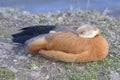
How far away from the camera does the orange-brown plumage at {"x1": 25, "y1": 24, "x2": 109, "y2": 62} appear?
4.97 meters

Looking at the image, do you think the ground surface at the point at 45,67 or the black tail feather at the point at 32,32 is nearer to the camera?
the ground surface at the point at 45,67

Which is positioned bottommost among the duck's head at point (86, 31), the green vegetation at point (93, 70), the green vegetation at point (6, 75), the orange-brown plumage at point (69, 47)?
the green vegetation at point (93, 70)

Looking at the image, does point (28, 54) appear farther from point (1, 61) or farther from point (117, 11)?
point (117, 11)

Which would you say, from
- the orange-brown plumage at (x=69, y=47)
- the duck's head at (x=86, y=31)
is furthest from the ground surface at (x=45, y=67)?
the duck's head at (x=86, y=31)

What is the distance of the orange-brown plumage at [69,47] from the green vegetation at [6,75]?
1.33 ft

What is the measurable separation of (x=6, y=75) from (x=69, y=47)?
75cm

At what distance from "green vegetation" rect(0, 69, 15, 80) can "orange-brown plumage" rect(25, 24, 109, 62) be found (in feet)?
1.33

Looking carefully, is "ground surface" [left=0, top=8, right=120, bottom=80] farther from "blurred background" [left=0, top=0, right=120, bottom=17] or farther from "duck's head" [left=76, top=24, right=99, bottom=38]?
"blurred background" [left=0, top=0, right=120, bottom=17]

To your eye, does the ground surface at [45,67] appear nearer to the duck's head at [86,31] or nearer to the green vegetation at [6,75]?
the green vegetation at [6,75]

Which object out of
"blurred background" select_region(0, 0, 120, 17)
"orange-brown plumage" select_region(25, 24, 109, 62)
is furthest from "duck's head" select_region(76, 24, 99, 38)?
"blurred background" select_region(0, 0, 120, 17)

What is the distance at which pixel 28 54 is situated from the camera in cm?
529

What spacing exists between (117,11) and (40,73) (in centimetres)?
546

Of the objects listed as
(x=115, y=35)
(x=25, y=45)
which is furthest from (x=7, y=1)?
(x=25, y=45)

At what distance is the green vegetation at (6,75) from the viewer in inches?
Answer: 192
